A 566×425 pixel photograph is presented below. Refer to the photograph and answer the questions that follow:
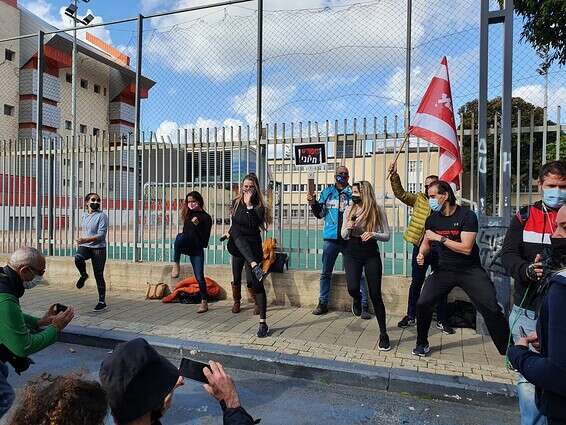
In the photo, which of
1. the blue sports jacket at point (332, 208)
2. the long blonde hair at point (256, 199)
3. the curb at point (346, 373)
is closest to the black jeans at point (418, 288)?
the blue sports jacket at point (332, 208)

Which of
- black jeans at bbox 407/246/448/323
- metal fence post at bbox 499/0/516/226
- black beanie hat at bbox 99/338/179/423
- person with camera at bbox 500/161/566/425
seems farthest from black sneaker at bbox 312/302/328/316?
black beanie hat at bbox 99/338/179/423

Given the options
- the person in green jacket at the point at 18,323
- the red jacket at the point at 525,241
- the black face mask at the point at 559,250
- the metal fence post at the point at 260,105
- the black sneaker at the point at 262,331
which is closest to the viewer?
the black face mask at the point at 559,250

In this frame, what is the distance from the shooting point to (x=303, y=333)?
18.9 ft

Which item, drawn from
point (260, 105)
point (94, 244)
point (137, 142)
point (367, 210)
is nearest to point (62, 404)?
point (367, 210)

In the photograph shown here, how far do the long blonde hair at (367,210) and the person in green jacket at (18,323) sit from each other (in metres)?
3.28

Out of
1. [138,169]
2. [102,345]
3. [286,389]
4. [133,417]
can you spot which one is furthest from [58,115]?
[133,417]

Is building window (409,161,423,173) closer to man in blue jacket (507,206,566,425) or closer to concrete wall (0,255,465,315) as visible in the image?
concrete wall (0,255,465,315)

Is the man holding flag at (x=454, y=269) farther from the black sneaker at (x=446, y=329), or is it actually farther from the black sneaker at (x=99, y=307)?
the black sneaker at (x=99, y=307)

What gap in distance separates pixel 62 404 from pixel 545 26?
9.48 m

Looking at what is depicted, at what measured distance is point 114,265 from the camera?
8.32 metres

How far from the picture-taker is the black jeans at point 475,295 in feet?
14.0

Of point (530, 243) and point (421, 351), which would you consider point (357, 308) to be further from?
point (530, 243)

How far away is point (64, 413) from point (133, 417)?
1.01 ft

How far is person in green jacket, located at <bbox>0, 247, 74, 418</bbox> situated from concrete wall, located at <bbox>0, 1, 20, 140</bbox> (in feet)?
104
